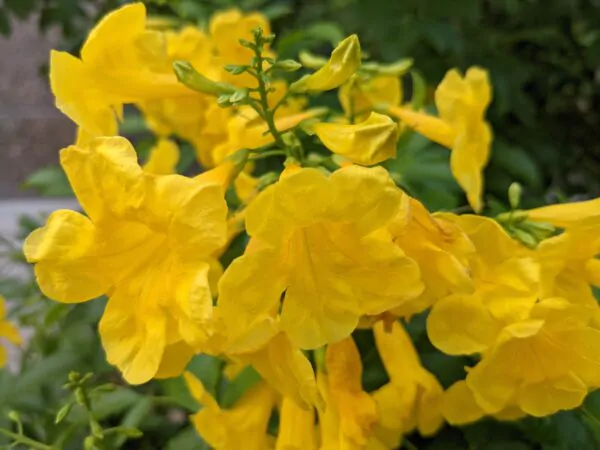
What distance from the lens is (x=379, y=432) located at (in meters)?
1.00

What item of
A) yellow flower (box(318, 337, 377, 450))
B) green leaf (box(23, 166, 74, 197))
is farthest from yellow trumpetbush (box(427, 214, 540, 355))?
green leaf (box(23, 166, 74, 197))

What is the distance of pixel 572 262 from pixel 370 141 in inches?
12.2

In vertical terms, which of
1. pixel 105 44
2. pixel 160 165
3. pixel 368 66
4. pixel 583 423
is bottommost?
pixel 583 423

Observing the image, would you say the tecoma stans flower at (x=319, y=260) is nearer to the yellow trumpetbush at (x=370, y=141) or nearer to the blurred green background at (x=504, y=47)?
the yellow trumpetbush at (x=370, y=141)

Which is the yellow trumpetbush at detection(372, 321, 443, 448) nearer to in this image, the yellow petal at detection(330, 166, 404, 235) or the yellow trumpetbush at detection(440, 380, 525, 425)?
the yellow trumpetbush at detection(440, 380, 525, 425)

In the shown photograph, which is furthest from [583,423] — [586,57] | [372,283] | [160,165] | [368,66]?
[586,57]

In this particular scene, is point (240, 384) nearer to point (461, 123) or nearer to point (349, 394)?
point (349, 394)

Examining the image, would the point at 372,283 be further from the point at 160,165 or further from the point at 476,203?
the point at 160,165

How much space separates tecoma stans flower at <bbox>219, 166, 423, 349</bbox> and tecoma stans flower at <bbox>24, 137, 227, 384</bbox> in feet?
0.14

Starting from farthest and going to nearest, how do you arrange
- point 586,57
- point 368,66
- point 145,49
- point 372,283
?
1. point 586,57
2. point 368,66
3. point 145,49
4. point 372,283

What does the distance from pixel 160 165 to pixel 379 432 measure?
21.1 inches

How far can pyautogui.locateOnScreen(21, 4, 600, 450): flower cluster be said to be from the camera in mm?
775

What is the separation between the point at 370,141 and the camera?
2.70 ft

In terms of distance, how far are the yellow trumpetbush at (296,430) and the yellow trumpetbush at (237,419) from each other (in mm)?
58
